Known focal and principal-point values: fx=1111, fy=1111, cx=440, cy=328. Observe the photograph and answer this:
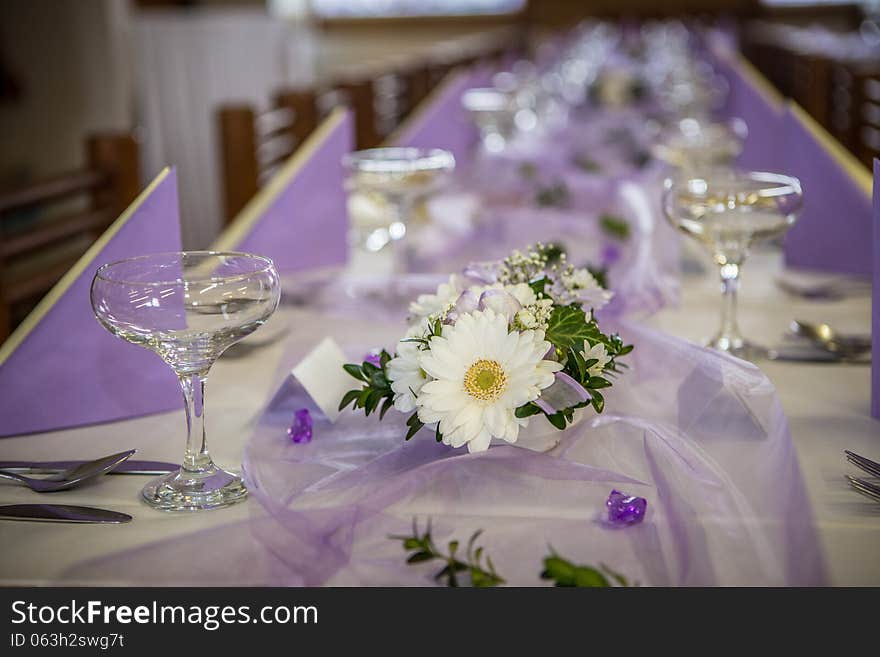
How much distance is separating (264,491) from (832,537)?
459mm

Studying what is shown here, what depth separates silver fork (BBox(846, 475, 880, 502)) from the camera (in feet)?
3.10

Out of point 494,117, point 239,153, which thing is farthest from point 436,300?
point 494,117

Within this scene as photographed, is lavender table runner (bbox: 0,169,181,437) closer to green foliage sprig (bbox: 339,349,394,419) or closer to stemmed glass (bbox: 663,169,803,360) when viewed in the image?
green foliage sprig (bbox: 339,349,394,419)

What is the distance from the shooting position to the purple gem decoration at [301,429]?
1063 millimetres

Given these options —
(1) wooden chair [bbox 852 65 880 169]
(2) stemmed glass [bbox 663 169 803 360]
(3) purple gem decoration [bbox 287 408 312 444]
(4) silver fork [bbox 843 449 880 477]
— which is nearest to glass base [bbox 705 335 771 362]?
(2) stemmed glass [bbox 663 169 803 360]

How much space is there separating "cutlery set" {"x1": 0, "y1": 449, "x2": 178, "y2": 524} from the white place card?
0.15 m

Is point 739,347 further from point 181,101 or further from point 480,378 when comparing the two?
point 181,101

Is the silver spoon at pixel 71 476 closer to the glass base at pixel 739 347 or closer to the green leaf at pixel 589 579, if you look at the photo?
the green leaf at pixel 589 579

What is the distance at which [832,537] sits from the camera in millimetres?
875

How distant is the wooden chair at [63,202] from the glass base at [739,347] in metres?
1.10

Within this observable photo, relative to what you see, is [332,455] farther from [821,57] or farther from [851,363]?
[821,57]

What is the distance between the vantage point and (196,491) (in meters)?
0.95

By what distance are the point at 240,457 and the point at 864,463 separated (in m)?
0.58
